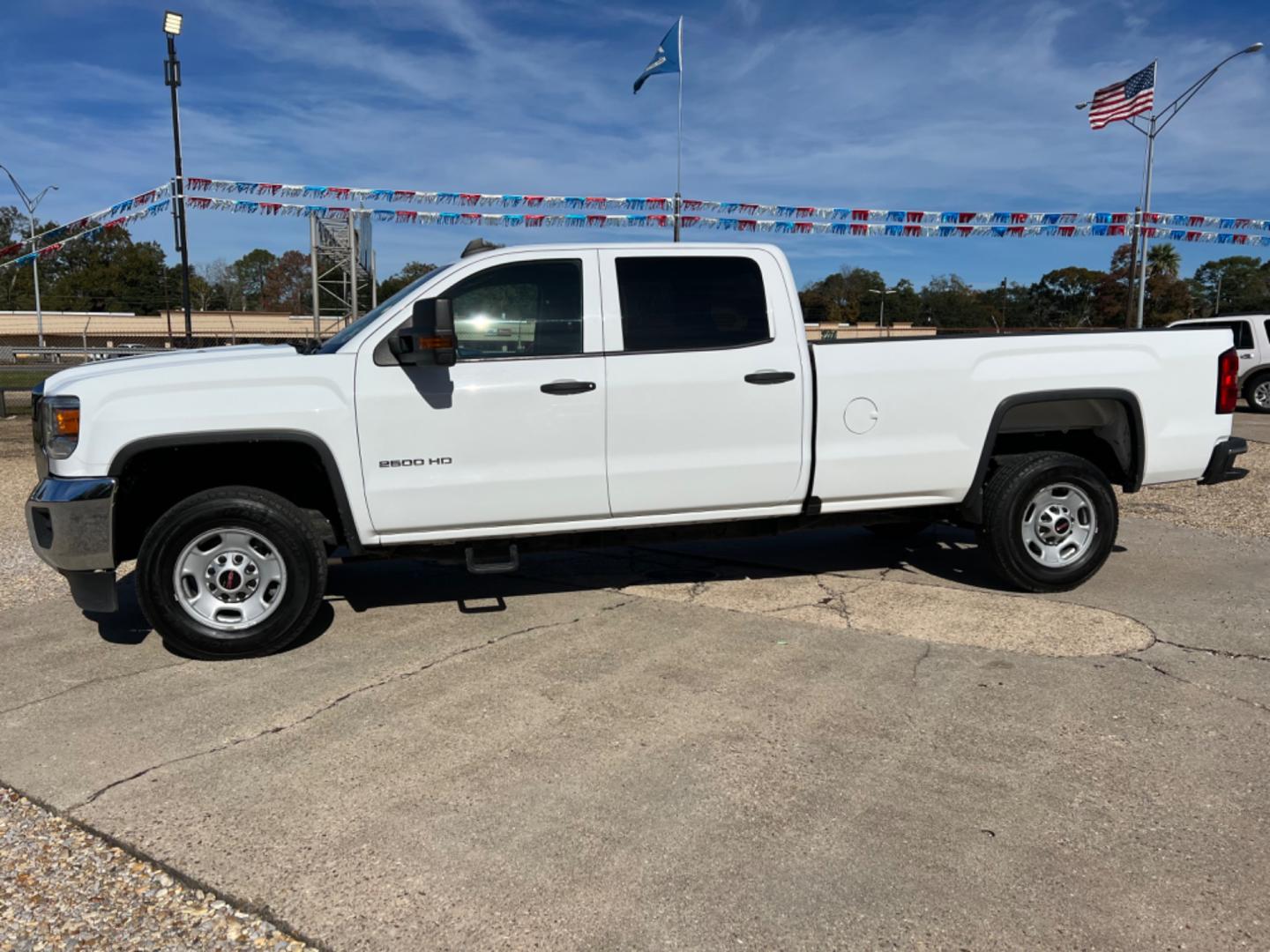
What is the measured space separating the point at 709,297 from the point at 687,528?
1294mm

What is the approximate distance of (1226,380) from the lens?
5.55 m

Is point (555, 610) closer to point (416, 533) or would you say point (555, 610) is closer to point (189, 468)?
point (416, 533)

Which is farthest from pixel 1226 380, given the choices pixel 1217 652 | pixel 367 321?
pixel 367 321

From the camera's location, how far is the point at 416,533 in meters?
4.75

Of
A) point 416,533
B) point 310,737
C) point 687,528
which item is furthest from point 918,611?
point 310,737

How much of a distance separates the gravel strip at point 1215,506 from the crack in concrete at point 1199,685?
145 inches

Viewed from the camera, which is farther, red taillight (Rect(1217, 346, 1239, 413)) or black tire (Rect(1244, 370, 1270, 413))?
black tire (Rect(1244, 370, 1270, 413))

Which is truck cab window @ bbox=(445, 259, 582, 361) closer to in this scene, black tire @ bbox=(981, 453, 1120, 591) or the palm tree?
black tire @ bbox=(981, 453, 1120, 591)

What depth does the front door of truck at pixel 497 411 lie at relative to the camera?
15.1 feet

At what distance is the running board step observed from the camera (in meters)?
4.82

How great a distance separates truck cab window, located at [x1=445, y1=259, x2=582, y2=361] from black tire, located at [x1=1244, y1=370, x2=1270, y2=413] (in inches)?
692

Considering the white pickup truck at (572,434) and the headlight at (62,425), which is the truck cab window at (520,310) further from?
the headlight at (62,425)

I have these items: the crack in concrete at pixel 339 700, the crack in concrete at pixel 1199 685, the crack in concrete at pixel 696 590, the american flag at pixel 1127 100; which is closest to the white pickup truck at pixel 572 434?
the crack in concrete at pixel 339 700

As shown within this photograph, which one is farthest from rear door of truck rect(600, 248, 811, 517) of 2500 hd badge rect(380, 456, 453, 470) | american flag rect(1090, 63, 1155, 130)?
american flag rect(1090, 63, 1155, 130)
